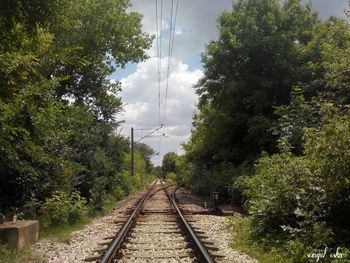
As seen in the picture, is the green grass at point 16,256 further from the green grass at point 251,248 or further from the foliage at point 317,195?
the foliage at point 317,195

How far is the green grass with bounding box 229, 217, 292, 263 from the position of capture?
8580 mm

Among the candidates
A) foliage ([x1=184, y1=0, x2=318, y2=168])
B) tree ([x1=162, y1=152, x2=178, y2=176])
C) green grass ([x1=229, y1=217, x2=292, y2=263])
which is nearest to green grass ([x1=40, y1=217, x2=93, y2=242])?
green grass ([x1=229, y1=217, x2=292, y2=263])

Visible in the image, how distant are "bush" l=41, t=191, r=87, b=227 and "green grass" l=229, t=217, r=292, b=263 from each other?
513 cm

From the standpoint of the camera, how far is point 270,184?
487 inches

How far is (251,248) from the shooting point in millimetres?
10070

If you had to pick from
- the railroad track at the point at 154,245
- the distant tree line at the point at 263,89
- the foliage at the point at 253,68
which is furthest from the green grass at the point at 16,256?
the foliage at the point at 253,68

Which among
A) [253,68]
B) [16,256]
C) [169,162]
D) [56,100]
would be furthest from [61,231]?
[169,162]

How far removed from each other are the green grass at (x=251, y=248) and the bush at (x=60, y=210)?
16.8ft

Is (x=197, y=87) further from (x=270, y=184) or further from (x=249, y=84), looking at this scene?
(x=270, y=184)

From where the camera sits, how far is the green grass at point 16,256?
8758 mm

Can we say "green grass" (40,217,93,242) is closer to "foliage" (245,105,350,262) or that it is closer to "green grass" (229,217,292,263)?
"green grass" (229,217,292,263)

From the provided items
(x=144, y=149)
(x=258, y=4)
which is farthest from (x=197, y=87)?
(x=144, y=149)

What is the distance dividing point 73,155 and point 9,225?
7391 millimetres

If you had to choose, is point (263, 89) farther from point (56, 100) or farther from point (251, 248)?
point (251, 248)
